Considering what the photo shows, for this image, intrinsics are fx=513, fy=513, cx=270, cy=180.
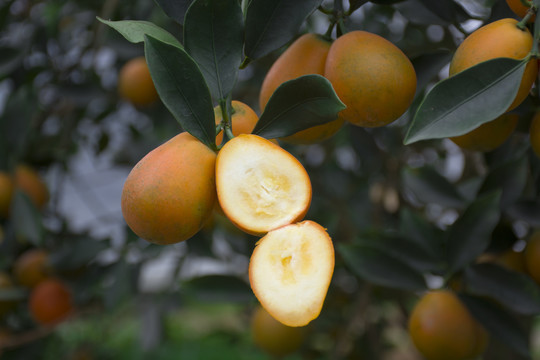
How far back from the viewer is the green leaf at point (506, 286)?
649mm

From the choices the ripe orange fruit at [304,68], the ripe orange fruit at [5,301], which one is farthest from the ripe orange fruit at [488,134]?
the ripe orange fruit at [5,301]

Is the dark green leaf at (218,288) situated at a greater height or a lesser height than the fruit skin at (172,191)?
lesser

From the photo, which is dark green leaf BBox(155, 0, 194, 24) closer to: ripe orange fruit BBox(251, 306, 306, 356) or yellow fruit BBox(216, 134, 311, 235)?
yellow fruit BBox(216, 134, 311, 235)

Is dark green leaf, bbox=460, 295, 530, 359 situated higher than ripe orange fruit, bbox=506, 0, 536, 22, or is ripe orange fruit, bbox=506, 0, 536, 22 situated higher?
ripe orange fruit, bbox=506, 0, 536, 22

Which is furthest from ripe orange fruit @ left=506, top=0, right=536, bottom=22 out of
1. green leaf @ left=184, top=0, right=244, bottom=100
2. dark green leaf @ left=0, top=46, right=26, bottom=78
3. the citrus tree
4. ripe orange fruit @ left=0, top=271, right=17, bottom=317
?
ripe orange fruit @ left=0, top=271, right=17, bottom=317

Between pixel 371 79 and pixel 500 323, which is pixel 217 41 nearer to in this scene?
pixel 371 79

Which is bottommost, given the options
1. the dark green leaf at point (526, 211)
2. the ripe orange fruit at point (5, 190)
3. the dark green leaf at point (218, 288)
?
the dark green leaf at point (218, 288)

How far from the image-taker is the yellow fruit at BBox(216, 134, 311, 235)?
0.38 meters

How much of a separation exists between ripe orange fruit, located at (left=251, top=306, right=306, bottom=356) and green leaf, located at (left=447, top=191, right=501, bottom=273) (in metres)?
0.50

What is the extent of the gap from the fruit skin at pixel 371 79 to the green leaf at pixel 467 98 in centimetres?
5

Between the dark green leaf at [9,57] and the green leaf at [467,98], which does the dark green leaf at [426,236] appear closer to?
the green leaf at [467,98]

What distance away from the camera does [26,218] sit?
103 cm

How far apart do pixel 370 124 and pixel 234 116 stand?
128mm

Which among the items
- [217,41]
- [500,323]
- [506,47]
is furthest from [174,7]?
[500,323]
